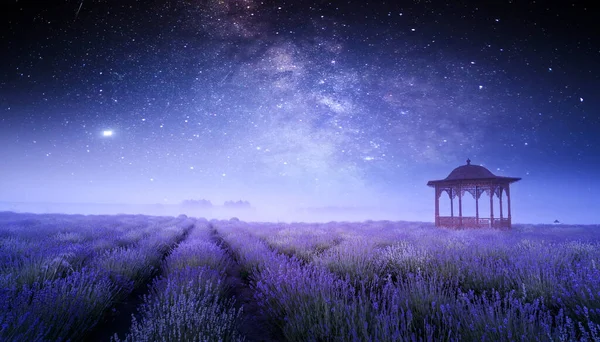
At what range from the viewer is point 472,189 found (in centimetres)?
1622

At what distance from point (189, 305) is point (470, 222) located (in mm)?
17674

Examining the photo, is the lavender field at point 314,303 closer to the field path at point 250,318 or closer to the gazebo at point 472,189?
the field path at point 250,318

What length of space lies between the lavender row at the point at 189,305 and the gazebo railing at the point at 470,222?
15.4 meters

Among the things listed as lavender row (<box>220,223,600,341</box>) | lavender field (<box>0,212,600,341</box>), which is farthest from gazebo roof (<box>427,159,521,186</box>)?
lavender row (<box>220,223,600,341</box>)

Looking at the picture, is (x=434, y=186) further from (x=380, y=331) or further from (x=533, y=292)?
(x=380, y=331)

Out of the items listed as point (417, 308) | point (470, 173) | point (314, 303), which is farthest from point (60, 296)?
point (470, 173)

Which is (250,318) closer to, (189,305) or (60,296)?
(189,305)

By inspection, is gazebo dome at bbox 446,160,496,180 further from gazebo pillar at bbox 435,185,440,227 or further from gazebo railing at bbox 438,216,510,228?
gazebo railing at bbox 438,216,510,228

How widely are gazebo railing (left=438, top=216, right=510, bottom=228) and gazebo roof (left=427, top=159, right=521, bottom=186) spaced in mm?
2425

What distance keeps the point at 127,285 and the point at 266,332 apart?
101 inches

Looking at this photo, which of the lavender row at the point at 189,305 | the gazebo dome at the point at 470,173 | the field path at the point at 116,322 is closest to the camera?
the lavender row at the point at 189,305

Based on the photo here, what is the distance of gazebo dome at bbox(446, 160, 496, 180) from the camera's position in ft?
50.4

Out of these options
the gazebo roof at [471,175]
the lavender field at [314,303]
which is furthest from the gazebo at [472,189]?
the lavender field at [314,303]

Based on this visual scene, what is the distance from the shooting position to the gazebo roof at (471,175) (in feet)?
48.2
